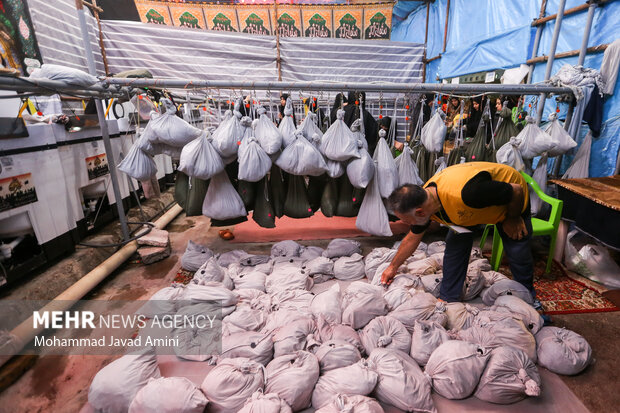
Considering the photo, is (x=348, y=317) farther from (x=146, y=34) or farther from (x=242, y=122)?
(x=146, y=34)

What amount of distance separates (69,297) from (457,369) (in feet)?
8.96

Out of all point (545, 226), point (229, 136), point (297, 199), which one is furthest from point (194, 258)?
point (545, 226)

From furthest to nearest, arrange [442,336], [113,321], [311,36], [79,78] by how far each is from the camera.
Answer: [311,36]
[113,321]
[79,78]
[442,336]

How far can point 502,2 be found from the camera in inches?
164

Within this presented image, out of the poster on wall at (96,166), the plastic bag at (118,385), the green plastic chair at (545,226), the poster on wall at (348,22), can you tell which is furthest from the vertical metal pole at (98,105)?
the poster on wall at (348,22)

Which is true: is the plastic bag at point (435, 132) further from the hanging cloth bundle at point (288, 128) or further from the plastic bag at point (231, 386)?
the plastic bag at point (231, 386)

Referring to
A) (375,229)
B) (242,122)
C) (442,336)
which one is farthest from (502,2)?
(442,336)

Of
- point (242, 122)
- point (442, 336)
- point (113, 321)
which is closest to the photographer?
point (442, 336)

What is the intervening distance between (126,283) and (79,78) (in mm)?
1757

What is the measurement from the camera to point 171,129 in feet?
7.72

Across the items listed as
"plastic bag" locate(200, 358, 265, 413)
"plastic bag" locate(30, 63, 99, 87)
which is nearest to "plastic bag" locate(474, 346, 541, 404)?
"plastic bag" locate(200, 358, 265, 413)

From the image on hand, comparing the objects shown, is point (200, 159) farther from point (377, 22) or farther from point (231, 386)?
point (377, 22)

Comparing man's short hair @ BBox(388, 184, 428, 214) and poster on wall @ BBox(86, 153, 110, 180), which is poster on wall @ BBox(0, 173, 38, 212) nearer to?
poster on wall @ BBox(86, 153, 110, 180)

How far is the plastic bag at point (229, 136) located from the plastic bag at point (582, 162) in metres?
3.32
